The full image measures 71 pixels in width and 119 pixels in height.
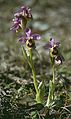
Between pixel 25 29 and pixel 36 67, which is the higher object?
pixel 25 29

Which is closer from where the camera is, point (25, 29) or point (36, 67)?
point (25, 29)

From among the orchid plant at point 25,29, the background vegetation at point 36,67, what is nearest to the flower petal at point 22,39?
the orchid plant at point 25,29

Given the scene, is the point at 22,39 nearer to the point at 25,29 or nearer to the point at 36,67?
the point at 25,29

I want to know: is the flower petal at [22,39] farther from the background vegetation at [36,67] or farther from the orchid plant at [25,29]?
the background vegetation at [36,67]

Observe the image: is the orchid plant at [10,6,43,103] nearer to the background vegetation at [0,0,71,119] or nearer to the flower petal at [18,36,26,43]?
the flower petal at [18,36,26,43]

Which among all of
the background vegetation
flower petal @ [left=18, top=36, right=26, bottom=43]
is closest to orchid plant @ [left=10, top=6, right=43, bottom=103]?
flower petal @ [left=18, top=36, right=26, bottom=43]

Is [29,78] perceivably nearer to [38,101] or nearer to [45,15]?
[38,101]

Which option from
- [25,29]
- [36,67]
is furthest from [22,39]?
[36,67]

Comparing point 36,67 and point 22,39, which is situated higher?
point 22,39

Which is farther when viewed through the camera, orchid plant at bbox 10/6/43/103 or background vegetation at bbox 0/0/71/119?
background vegetation at bbox 0/0/71/119

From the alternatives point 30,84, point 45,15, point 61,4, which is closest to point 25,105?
point 30,84

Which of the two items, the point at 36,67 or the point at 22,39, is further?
the point at 36,67
